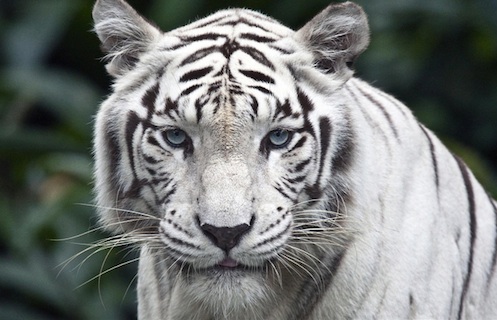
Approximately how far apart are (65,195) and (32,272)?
51 centimetres

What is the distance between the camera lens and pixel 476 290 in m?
3.59

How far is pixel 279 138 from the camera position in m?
3.11

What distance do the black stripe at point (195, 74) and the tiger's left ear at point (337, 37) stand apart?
32 centimetres

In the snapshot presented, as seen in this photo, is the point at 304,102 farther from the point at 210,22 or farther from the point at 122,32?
the point at 122,32

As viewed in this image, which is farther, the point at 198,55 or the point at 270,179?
the point at 198,55

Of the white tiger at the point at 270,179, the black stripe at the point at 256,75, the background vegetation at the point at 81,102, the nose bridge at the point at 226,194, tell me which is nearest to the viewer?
the nose bridge at the point at 226,194

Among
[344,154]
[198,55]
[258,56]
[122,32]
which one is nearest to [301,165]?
[344,154]

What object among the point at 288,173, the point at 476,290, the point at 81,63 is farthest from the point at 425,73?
the point at 288,173

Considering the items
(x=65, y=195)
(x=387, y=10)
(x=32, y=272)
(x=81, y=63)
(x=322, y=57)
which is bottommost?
(x=32, y=272)

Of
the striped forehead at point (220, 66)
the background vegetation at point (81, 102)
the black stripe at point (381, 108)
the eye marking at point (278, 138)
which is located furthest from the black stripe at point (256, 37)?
the background vegetation at point (81, 102)

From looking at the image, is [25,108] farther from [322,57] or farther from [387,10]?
[322,57]

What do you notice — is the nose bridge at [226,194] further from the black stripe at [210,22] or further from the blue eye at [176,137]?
the black stripe at [210,22]

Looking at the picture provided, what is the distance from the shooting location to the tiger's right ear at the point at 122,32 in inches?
131

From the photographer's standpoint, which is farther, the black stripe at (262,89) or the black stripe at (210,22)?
the black stripe at (210,22)
